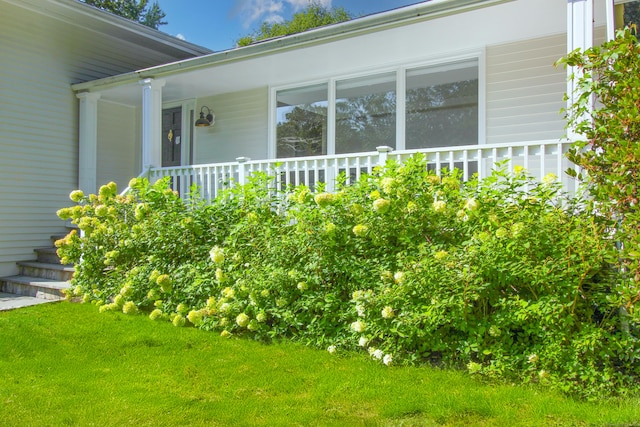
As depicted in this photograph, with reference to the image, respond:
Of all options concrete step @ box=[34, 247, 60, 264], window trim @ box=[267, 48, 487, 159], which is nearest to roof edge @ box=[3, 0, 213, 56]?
window trim @ box=[267, 48, 487, 159]

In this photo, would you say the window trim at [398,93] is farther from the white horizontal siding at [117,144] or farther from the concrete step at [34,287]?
the concrete step at [34,287]

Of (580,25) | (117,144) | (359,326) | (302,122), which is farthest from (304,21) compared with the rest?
(359,326)

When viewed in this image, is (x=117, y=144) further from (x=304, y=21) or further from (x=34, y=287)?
(x=304, y=21)

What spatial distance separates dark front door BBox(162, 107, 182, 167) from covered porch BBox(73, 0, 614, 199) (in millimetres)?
177

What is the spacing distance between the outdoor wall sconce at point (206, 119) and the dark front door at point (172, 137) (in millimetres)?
610

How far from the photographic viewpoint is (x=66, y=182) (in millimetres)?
8453

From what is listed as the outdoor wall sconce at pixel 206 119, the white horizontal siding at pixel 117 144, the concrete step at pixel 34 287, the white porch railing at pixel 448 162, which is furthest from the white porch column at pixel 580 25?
the white horizontal siding at pixel 117 144

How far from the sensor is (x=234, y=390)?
10.6 ft

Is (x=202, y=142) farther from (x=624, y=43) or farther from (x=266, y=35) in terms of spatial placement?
(x=266, y=35)

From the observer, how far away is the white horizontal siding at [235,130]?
8.51 m

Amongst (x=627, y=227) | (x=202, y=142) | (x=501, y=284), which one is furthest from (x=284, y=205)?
(x=202, y=142)

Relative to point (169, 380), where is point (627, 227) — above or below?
above

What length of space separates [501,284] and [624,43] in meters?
1.75

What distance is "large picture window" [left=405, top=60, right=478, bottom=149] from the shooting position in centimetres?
654
